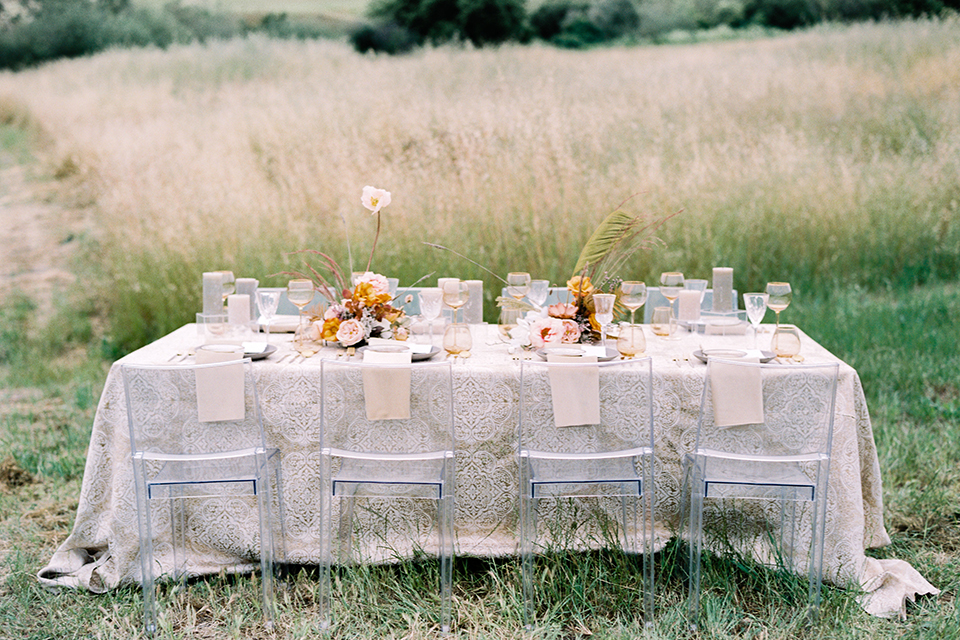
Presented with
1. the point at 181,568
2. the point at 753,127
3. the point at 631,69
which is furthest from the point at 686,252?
the point at 181,568

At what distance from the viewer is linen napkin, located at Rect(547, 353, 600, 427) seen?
235cm

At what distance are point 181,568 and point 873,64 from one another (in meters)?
5.92

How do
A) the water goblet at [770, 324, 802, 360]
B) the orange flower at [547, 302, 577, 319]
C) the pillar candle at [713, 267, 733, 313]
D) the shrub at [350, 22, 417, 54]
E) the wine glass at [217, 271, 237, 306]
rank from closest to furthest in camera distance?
the water goblet at [770, 324, 802, 360]
the orange flower at [547, 302, 577, 319]
the wine glass at [217, 271, 237, 306]
the pillar candle at [713, 267, 733, 313]
the shrub at [350, 22, 417, 54]

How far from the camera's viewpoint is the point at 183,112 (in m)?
6.42

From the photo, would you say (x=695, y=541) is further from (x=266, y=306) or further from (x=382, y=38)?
(x=382, y=38)

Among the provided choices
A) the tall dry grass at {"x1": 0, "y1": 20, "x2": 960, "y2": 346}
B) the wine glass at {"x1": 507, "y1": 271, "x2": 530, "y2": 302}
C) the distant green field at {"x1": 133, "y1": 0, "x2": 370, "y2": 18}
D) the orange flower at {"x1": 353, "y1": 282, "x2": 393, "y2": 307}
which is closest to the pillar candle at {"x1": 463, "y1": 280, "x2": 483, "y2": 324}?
the wine glass at {"x1": 507, "y1": 271, "x2": 530, "y2": 302}

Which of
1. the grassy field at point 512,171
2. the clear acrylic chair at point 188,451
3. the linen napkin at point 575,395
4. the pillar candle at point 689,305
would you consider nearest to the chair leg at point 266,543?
the clear acrylic chair at point 188,451

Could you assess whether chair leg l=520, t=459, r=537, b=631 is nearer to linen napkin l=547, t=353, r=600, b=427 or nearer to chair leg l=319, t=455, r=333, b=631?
linen napkin l=547, t=353, r=600, b=427

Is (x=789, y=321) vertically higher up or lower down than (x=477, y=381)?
lower down

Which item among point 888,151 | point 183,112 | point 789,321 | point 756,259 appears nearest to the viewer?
point 789,321

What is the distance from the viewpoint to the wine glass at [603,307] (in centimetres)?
258

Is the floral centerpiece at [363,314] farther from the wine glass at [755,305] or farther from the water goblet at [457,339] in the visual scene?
the wine glass at [755,305]

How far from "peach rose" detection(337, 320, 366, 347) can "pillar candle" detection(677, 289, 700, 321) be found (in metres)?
1.14

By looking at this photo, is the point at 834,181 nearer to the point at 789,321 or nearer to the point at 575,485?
the point at 789,321
